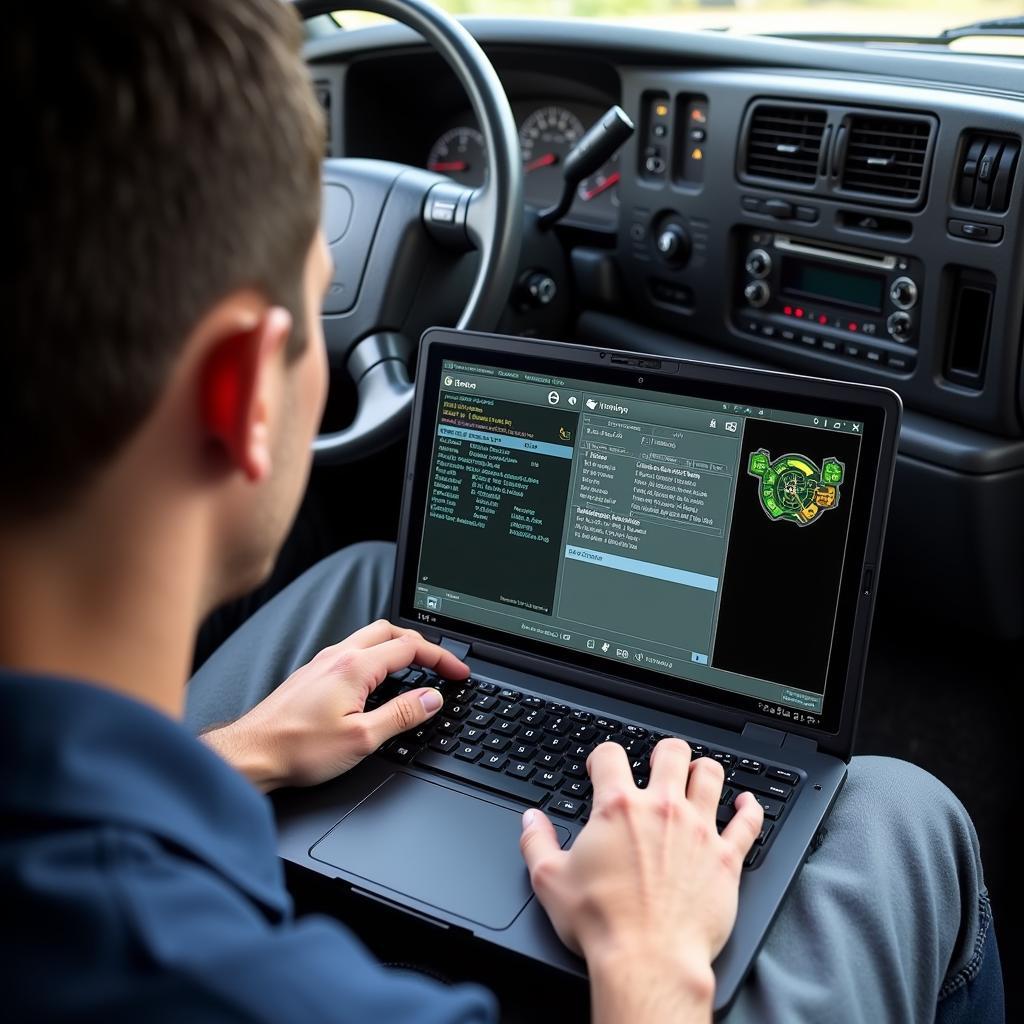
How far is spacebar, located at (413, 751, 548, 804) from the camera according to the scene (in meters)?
0.94

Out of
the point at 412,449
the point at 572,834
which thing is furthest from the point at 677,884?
the point at 412,449

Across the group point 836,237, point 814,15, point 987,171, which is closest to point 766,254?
point 836,237

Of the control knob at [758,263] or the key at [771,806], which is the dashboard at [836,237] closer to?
the control knob at [758,263]

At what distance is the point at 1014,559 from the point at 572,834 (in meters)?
0.78

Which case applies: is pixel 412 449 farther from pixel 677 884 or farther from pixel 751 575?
pixel 677 884

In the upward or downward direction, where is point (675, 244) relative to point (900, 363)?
upward

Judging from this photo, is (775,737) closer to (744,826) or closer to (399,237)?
(744,826)

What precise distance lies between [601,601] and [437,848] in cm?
28

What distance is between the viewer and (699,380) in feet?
3.35

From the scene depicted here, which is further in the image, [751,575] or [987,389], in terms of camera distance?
[987,389]

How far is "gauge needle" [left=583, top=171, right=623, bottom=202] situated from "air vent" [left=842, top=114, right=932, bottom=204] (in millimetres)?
475

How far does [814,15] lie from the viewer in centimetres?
191

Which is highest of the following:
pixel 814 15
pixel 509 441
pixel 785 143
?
pixel 814 15

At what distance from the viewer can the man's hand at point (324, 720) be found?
93 centimetres
